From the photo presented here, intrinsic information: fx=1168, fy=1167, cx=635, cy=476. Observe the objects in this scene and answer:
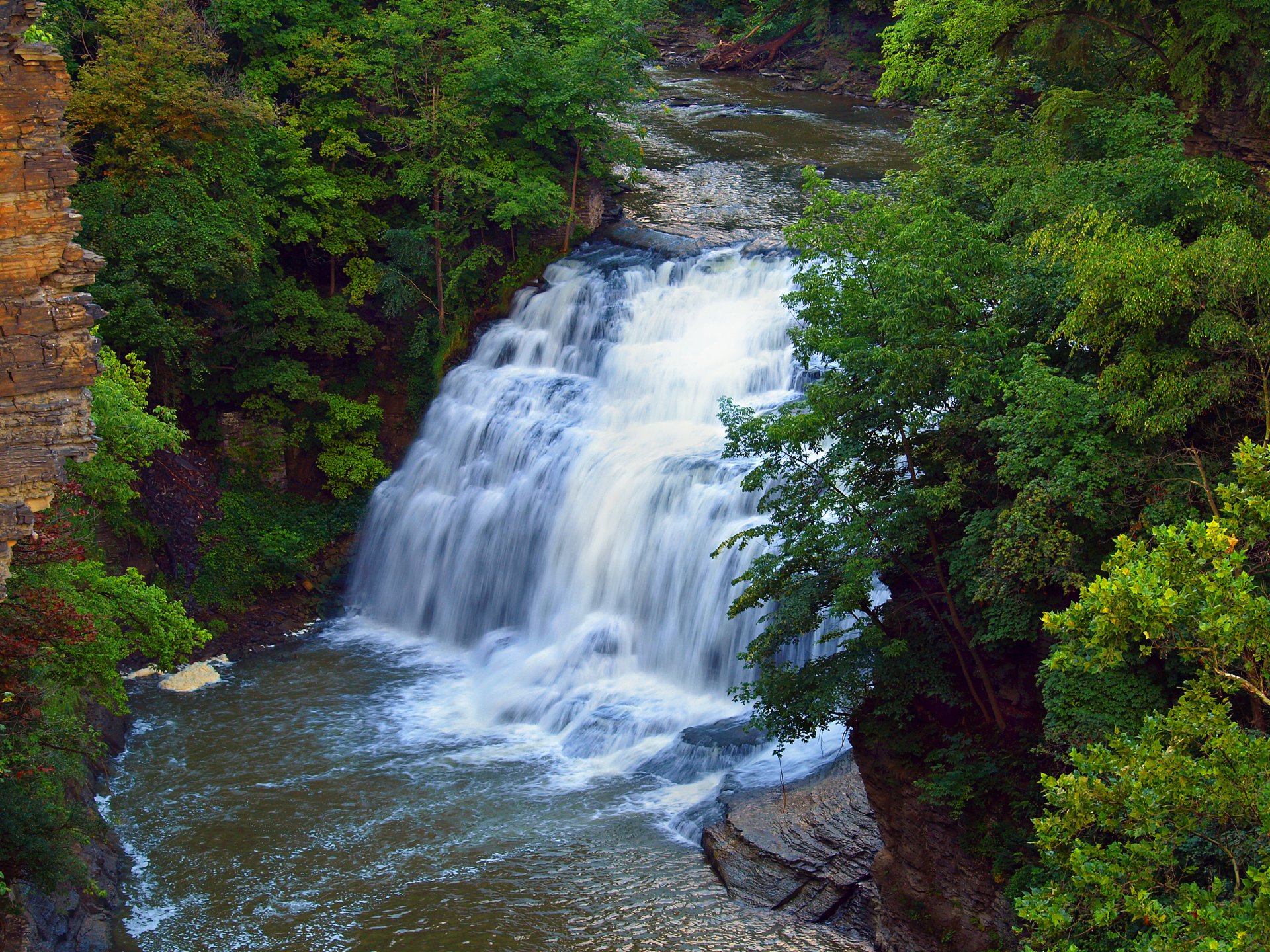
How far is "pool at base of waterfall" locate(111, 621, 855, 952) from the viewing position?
14.5 meters

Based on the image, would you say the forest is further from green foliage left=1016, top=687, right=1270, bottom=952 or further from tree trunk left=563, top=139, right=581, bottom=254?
tree trunk left=563, top=139, right=581, bottom=254

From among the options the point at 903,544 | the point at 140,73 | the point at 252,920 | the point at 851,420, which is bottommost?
the point at 252,920

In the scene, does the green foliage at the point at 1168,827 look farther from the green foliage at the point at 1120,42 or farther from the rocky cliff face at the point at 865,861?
the green foliage at the point at 1120,42

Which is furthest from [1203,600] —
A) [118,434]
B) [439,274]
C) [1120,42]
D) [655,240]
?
[439,274]

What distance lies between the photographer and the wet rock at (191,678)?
21.9 metres

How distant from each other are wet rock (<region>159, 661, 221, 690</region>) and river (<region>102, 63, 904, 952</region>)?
0.40 metres

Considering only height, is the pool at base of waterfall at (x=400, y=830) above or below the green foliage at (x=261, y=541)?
below

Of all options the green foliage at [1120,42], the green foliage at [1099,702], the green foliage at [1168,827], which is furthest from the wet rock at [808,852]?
the green foliage at [1120,42]

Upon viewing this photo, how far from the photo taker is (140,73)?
2273cm

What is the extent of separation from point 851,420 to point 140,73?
16438 millimetres

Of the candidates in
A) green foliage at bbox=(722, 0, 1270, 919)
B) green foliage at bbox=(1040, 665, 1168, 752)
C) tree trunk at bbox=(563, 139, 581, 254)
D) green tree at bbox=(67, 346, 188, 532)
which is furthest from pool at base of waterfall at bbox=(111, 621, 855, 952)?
tree trunk at bbox=(563, 139, 581, 254)

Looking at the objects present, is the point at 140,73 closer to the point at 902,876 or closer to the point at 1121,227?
the point at 1121,227

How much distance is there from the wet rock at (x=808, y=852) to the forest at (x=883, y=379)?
1.30 metres

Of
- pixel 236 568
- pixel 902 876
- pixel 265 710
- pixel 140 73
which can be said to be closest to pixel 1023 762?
pixel 902 876
